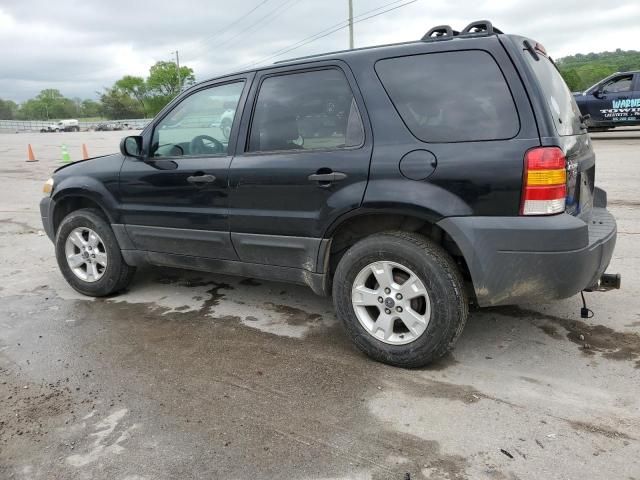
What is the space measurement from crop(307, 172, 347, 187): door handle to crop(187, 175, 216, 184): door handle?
Result: 85cm

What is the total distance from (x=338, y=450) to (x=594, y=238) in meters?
1.85

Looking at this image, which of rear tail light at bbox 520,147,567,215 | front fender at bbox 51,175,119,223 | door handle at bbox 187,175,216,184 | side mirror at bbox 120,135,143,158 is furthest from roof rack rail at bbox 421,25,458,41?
front fender at bbox 51,175,119,223

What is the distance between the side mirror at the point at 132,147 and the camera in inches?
165

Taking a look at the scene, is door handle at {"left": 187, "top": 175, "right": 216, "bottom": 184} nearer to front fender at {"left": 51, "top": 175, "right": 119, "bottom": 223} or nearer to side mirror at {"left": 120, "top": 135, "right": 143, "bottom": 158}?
side mirror at {"left": 120, "top": 135, "right": 143, "bottom": 158}

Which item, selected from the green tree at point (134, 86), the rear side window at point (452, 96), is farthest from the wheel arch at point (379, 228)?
the green tree at point (134, 86)

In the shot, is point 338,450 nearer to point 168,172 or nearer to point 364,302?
point 364,302

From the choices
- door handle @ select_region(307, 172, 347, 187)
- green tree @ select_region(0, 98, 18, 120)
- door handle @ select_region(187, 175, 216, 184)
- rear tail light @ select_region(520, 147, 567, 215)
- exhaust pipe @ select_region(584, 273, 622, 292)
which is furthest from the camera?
green tree @ select_region(0, 98, 18, 120)

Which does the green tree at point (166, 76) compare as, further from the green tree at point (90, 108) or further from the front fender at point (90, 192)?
the front fender at point (90, 192)

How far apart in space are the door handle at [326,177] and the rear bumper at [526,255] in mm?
687

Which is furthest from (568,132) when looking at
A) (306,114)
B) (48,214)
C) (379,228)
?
(48,214)

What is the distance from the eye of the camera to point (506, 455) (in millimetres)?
2340

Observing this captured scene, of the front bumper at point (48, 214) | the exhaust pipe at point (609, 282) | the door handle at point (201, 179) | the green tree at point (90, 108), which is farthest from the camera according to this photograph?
the green tree at point (90, 108)

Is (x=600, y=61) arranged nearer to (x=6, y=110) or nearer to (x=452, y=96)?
(x=452, y=96)

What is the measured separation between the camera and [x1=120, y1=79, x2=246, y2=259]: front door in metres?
3.81
